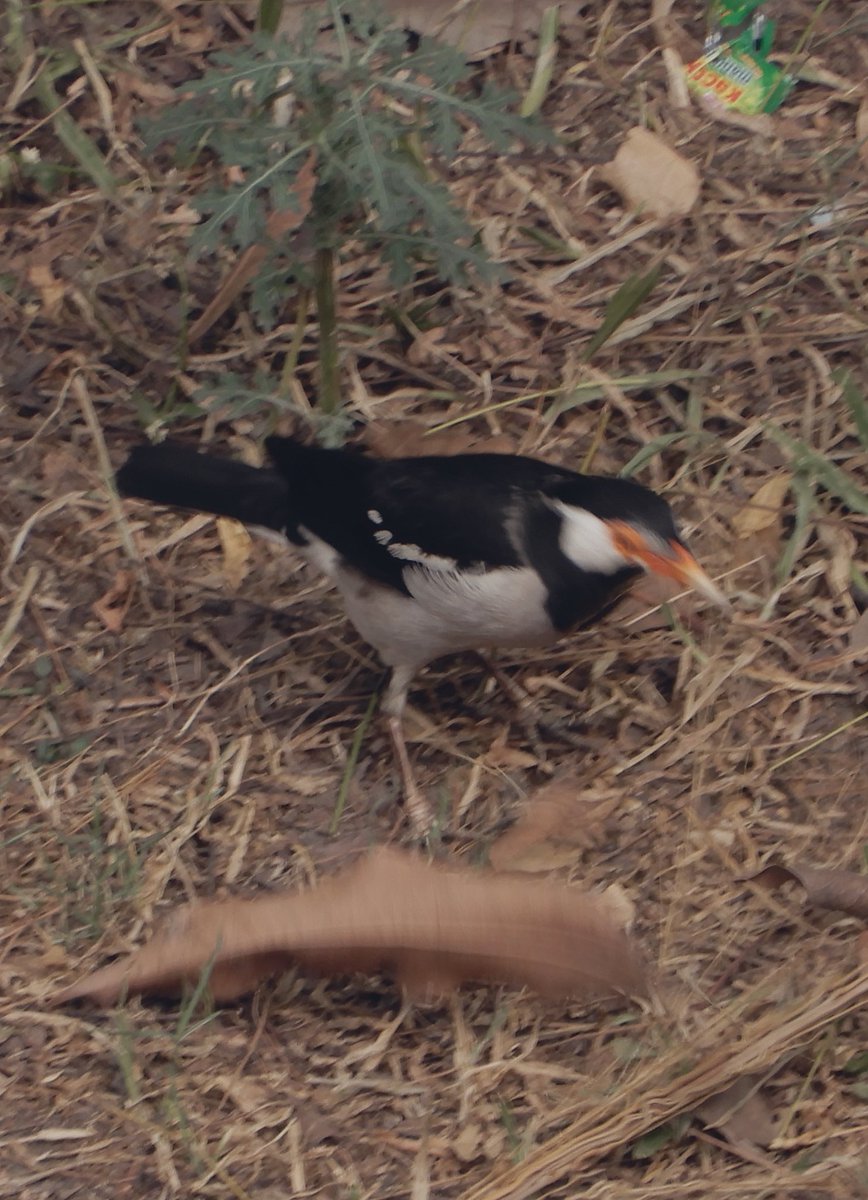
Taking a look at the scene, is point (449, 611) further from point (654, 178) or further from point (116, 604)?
point (654, 178)

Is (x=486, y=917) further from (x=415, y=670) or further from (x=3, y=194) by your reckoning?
(x=3, y=194)

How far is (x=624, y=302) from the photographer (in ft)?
12.3

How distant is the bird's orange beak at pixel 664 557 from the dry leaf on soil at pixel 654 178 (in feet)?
4.62

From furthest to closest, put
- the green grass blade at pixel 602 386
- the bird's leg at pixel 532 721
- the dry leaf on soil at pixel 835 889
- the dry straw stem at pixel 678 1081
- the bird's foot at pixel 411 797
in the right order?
1. the green grass blade at pixel 602 386
2. the bird's leg at pixel 532 721
3. the bird's foot at pixel 411 797
4. the dry leaf on soil at pixel 835 889
5. the dry straw stem at pixel 678 1081

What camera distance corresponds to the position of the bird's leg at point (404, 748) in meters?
3.34

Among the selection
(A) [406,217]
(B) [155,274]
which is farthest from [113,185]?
(A) [406,217]

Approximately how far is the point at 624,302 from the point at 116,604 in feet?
4.78

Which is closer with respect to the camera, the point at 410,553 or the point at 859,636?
the point at 410,553

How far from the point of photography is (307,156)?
3.31 metres

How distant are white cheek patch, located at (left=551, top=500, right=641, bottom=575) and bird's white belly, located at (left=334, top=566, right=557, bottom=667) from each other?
0.10 meters

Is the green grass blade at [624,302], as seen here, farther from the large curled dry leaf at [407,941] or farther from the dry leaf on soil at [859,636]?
the large curled dry leaf at [407,941]

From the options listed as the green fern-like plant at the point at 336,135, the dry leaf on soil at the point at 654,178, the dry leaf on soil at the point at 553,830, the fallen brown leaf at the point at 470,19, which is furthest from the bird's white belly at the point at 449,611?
the fallen brown leaf at the point at 470,19

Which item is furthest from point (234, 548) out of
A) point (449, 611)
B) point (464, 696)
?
point (449, 611)

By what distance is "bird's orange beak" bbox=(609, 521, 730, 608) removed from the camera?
3154 millimetres
